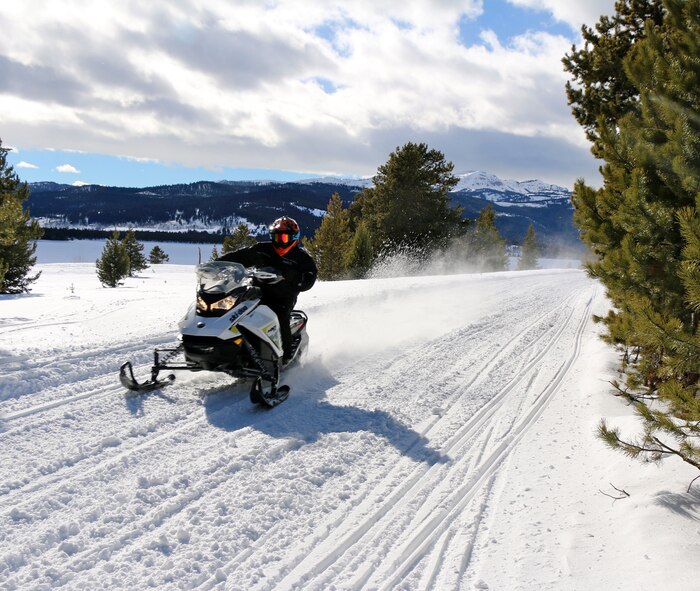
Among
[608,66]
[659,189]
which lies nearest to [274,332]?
[659,189]

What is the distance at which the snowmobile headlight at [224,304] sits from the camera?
5652 mm

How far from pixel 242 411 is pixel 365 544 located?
2469mm

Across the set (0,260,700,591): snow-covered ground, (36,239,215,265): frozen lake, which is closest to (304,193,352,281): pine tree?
(0,260,700,591): snow-covered ground

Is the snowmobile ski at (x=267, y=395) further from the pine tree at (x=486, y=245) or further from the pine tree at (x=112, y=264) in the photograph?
the pine tree at (x=112, y=264)

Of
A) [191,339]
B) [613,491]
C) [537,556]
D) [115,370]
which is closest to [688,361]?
[613,491]

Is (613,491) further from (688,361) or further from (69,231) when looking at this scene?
(69,231)

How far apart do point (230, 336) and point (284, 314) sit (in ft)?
3.69

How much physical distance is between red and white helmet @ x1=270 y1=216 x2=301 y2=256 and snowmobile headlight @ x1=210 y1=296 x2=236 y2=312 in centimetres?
111

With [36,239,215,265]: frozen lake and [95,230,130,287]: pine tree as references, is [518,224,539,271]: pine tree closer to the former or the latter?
[95,230,130,287]: pine tree

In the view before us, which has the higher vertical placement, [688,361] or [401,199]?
[401,199]

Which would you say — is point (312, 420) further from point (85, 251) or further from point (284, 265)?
point (85, 251)

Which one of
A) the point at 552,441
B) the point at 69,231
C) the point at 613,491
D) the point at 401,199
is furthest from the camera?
the point at 69,231

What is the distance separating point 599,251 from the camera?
8.11 metres

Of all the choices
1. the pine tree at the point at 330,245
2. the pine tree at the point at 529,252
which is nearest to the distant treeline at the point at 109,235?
the pine tree at the point at 529,252
